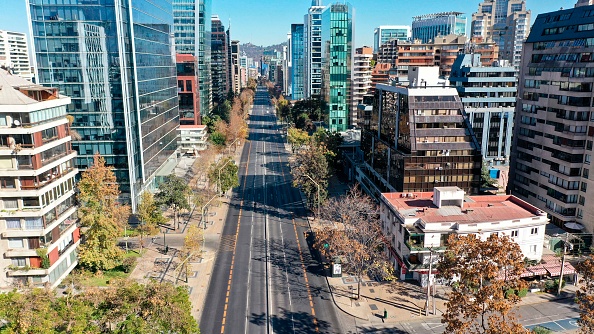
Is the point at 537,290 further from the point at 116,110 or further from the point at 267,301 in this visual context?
the point at 116,110

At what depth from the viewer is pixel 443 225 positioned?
5588cm

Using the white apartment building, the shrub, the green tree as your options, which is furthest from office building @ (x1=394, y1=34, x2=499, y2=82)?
the shrub

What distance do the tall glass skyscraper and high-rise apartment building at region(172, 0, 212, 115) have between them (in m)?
68.4

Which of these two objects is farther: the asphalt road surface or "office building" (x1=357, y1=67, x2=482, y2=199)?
"office building" (x1=357, y1=67, x2=482, y2=199)

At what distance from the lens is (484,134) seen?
106812 millimetres

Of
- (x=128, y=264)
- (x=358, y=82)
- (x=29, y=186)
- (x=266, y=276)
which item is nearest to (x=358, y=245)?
(x=266, y=276)

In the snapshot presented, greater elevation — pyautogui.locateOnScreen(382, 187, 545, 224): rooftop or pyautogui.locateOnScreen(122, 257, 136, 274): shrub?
pyautogui.locateOnScreen(382, 187, 545, 224): rooftop

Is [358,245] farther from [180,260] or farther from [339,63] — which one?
[339,63]

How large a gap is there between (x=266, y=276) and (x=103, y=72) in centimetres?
4556

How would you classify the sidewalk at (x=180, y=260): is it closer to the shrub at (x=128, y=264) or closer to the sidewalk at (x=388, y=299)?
the shrub at (x=128, y=264)

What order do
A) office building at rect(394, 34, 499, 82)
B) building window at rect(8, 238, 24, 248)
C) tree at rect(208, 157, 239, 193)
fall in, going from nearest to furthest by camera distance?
building window at rect(8, 238, 24, 248), tree at rect(208, 157, 239, 193), office building at rect(394, 34, 499, 82)

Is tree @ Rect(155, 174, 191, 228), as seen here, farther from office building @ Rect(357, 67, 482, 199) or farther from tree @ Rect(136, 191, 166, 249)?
office building @ Rect(357, 67, 482, 199)

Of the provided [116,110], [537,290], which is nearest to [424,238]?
[537,290]

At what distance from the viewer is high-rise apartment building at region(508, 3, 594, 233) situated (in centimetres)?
6962
